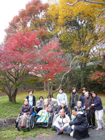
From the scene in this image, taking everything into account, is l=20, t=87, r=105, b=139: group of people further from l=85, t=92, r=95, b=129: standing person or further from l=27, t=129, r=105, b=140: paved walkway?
l=27, t=129, r=105, b=140: paved walkway

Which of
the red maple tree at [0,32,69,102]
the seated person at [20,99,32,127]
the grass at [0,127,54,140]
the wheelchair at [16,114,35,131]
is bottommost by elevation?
the grass at [0,127,54,140]

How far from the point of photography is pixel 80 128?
3742 millimetres

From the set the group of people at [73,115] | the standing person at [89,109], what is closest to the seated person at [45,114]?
the group of people at [73,115]

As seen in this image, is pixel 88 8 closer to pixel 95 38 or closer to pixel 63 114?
pixel 95 38

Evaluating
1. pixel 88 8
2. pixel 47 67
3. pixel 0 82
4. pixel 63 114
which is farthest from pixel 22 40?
pixel 88 8

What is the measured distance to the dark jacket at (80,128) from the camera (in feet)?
12.2

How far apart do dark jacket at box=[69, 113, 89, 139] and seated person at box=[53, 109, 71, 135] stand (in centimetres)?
37

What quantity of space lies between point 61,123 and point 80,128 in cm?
71

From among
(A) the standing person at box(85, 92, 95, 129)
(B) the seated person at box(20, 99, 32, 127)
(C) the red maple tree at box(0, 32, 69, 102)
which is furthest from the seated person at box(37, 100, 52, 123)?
(C) the red maple tree at box(0, 32, 69, 102)

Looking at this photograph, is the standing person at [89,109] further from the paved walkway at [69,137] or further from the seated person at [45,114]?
the seated person at [45,114]

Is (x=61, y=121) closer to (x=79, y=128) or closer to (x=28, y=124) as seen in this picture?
(x=79, y=128)

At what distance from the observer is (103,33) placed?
12.6 metres

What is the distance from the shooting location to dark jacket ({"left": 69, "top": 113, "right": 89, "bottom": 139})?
12.2 ft

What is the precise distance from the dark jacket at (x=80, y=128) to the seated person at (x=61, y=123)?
37 centimetres
